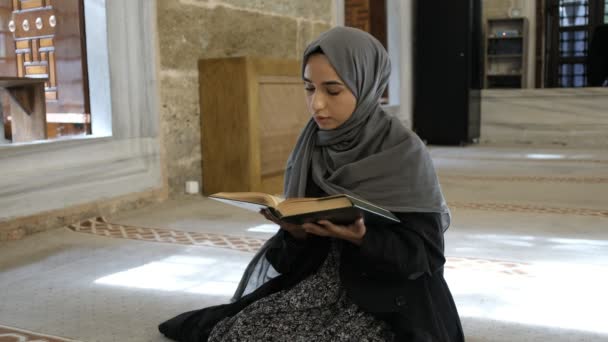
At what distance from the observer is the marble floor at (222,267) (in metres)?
1.96

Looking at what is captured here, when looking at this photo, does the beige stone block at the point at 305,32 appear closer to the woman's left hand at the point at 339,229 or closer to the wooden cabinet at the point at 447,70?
the wooden cabinet at the point at 447,70

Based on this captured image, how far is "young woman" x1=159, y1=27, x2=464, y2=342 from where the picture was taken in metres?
1.39

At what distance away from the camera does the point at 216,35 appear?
4.52m

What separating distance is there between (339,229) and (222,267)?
1.42 m

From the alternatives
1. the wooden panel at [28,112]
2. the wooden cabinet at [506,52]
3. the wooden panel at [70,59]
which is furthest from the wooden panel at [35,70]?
the wooden cabinet at [506,52]

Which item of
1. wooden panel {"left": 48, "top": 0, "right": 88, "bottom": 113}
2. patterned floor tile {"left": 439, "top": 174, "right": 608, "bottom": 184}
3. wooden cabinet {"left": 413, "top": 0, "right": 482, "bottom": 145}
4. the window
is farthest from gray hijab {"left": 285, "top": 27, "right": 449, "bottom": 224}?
the window

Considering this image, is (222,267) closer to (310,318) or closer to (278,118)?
(310,318)

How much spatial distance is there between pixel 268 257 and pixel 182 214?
223cm

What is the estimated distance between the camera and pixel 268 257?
1.62 metres

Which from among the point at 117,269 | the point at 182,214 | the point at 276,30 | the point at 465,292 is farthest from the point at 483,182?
the point at 117,269

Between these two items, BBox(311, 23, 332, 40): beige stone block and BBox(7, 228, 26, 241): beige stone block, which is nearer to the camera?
BBox(7, 228, 26, 241): beige stone block

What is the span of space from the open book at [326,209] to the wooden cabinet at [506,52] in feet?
37.1

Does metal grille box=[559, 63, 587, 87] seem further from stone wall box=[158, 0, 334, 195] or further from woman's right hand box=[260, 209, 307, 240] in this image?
woman's right hand box=[260, 209, 307, 240]

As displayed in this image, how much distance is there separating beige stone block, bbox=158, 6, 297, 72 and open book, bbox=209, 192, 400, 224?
119 inches
